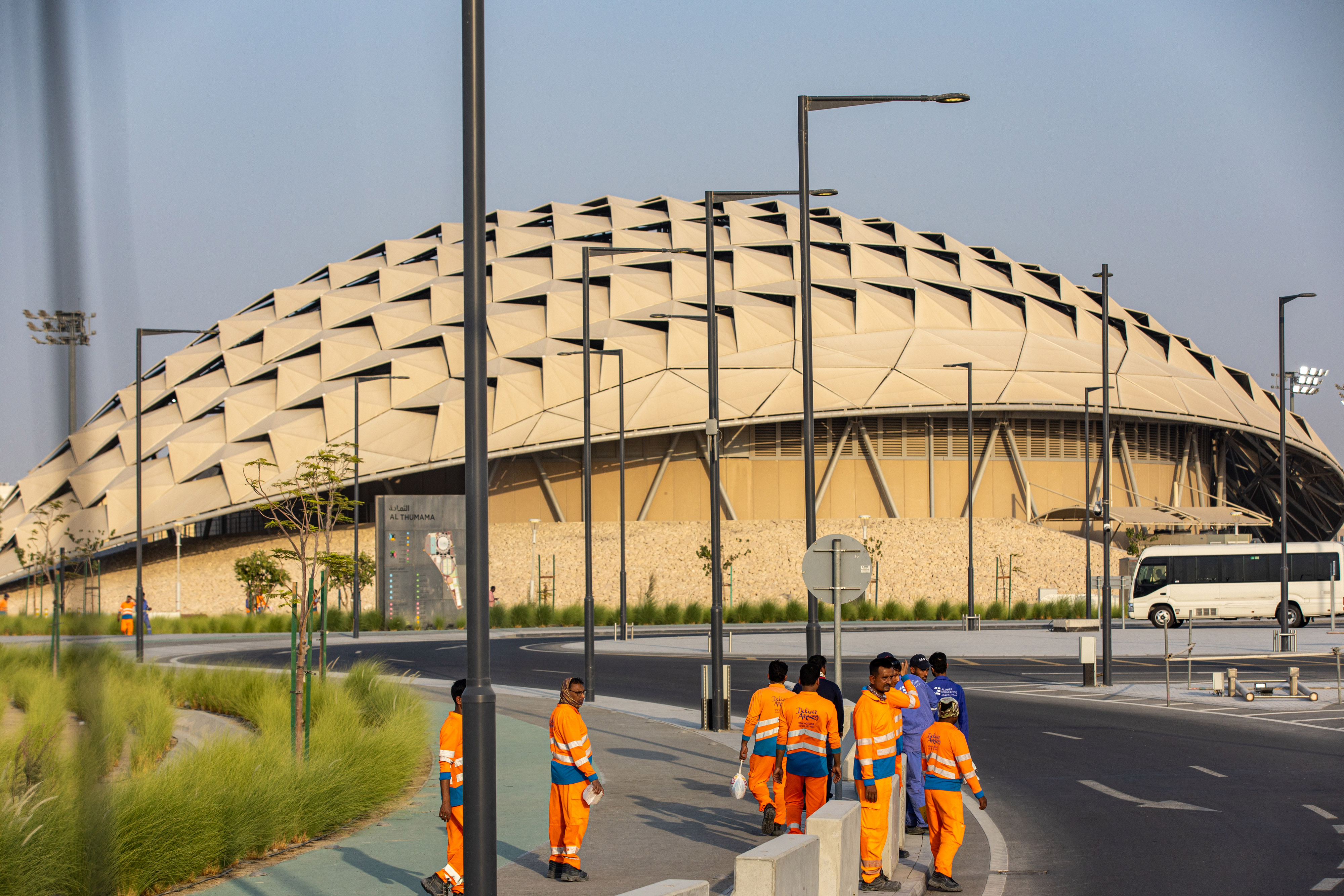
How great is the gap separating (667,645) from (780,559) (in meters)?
22.1

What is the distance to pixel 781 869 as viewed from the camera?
646cm

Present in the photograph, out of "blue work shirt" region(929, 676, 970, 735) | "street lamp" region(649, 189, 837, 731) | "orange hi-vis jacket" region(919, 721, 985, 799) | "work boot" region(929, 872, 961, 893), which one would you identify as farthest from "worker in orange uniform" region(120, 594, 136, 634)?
"orange hi-vis jacket" region(919, 721, 985, 799)

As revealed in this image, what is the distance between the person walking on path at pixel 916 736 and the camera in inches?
410

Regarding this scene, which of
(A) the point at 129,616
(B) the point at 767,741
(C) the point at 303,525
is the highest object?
(C) the point at 303,525

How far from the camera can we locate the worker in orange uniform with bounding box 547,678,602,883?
9172 mm

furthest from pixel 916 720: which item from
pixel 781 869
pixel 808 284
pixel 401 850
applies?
pixel 808 284

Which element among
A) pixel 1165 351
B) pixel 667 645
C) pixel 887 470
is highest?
pixel 1165 351

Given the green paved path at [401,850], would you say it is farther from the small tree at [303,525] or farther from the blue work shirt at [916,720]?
the blue work shirt at [916,720]

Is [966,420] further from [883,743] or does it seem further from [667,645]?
[883,743]

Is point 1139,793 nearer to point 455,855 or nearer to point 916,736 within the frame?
point 916,736

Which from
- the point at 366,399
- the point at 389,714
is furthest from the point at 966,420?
the point at 389,714

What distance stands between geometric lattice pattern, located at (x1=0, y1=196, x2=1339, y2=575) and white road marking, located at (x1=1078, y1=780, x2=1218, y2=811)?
44582 millimetres

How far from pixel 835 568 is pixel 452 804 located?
198 inches

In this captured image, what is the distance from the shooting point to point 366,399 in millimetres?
64625
